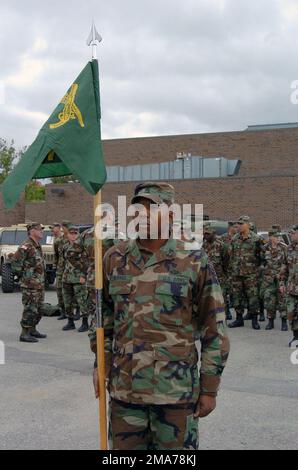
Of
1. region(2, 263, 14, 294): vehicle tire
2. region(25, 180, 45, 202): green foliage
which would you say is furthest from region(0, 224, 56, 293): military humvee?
region(25, 180, 45, 202): green foliage

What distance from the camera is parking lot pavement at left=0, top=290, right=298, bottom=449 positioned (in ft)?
16.6

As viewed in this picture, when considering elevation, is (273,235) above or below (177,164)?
below

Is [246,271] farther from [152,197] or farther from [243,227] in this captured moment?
[152,197]

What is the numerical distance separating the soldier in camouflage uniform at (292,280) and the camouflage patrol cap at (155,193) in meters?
→ 6.05

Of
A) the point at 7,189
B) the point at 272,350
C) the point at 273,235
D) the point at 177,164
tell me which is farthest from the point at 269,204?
the point at 7,189

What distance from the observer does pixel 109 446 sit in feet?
10.9

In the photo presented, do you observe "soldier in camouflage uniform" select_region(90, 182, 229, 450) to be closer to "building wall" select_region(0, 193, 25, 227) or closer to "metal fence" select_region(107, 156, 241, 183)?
"metal fence" select_region(107, 156, 241, 183)

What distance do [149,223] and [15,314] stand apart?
10110 mm

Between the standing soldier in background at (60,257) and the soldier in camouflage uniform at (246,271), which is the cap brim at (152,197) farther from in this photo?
the standing soldier in background at (60,257)

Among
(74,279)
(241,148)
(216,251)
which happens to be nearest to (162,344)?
(74,279)

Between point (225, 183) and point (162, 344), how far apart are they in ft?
99.8

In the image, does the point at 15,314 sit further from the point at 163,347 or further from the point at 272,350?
the point at 163,347

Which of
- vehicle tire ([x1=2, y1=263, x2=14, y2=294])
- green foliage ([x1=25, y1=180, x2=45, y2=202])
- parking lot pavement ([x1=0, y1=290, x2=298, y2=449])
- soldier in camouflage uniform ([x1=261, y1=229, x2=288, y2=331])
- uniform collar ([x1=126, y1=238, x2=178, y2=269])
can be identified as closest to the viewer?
uniform collar ([x1=126, y1=238, x2=178, y2=269])

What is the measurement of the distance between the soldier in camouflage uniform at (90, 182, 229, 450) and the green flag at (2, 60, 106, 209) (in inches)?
19.5
